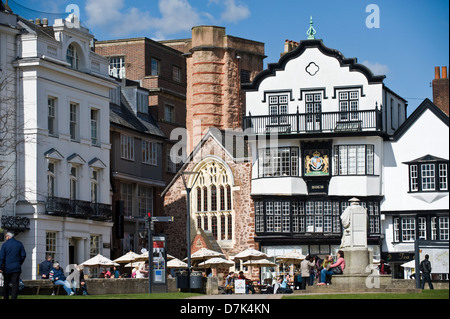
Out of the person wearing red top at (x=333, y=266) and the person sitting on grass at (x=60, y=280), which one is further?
the person wearing red top at (x=333, y=266)

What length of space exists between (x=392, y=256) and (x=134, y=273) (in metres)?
16.1

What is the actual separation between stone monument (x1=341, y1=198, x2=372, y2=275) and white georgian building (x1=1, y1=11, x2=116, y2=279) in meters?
19.2

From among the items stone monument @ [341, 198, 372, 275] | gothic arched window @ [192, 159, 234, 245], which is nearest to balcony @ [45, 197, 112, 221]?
gothic arched window @ [192, 159, 234, 245]

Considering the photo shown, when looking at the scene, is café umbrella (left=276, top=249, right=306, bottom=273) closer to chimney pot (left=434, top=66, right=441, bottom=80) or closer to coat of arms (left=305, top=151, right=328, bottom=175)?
coat of arms (left=305, top=151, right=328, bottom=175)

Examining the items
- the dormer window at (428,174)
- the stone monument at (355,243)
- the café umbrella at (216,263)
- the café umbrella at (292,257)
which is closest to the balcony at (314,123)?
the dormer window at (428,174)

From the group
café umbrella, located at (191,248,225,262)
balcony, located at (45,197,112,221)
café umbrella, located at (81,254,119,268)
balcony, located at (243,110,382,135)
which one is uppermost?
balcony, located at (243,110,382,135)

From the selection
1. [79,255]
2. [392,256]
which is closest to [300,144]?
[392,256]

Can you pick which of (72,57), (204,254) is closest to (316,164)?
(204,254)

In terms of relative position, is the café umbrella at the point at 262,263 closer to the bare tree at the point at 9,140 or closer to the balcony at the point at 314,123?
the balcony at the point at 314,123

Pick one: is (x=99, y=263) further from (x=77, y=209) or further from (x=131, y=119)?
(x=131, y=119)

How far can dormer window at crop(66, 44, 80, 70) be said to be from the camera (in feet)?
189

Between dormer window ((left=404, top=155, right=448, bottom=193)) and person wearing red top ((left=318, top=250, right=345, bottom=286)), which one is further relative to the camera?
dormer window ((left=404, top=155, right=448, bottom=193))

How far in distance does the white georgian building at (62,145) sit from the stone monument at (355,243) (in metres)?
19.2

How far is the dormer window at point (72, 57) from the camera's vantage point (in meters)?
57.8
